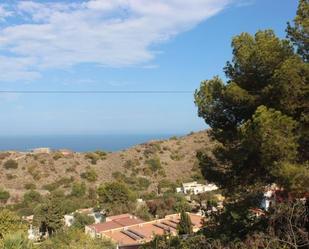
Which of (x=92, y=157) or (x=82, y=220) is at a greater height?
(x=92, y=157)

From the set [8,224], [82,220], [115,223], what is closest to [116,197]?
[82,220]

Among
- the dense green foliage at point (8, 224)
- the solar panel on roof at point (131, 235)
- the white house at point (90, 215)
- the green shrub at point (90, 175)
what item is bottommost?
the white house at point (90, 215)

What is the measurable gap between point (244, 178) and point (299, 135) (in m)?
2.07

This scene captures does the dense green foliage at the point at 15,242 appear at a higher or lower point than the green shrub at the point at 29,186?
higher

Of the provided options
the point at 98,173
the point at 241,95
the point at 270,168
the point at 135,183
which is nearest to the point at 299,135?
the point at 270,168

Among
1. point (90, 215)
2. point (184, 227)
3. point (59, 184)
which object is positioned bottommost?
point (90, 215)

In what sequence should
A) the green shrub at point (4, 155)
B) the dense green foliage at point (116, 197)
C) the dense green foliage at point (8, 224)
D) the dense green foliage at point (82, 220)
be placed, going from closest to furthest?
the dense green foliage at point (8, 224) → the dense green foliage at point (82, 220) → the dense green foliage at point (116, 197) → the green shrub at point (4, 155)

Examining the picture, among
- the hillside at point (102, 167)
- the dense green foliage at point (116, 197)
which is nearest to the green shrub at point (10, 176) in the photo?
the hillside at point (102, 167)

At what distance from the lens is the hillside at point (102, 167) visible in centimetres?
3762

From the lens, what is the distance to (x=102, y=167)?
41.7m

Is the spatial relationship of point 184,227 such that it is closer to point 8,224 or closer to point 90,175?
point 8,224

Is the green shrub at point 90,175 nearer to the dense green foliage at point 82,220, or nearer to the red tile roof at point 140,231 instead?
the dense green foliage at point 82,220

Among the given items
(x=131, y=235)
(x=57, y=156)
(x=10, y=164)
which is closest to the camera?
(x=131, y=235)

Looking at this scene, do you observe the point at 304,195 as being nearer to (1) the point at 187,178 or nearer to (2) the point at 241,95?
(2) the point at 241,95
